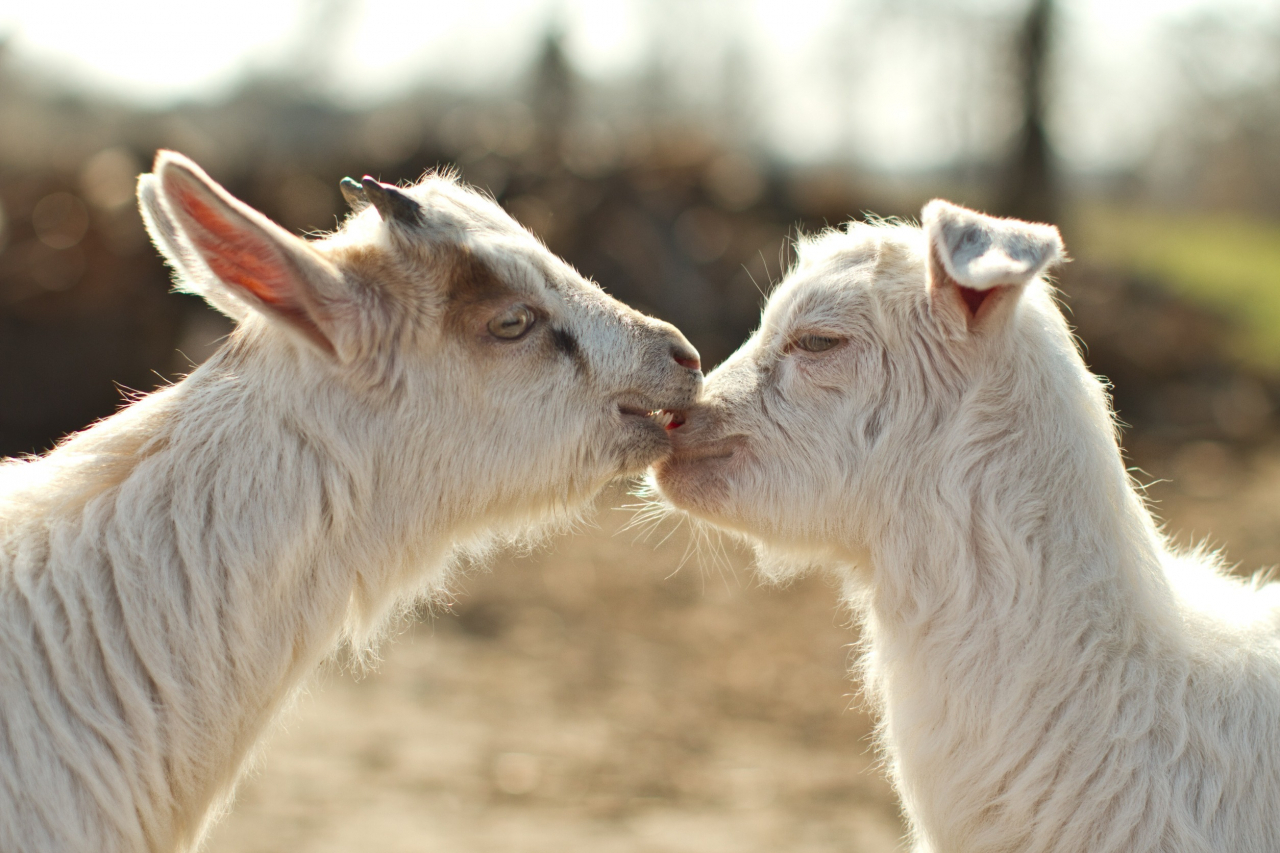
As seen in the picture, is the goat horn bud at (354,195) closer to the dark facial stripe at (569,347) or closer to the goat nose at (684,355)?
the dark facial stripe at (569,347)

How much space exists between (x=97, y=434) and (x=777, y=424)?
1.97 meters

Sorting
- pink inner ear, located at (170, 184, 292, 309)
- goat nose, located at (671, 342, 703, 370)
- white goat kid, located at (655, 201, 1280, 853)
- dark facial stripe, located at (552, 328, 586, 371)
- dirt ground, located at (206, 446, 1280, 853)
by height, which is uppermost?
pink inner ear, located at (170, 184, 292, 309)

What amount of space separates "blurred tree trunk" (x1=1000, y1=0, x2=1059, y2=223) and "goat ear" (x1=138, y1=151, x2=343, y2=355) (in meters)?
→ 15.9

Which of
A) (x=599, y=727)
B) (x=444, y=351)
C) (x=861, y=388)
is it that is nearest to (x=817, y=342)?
(x=861, y=388)

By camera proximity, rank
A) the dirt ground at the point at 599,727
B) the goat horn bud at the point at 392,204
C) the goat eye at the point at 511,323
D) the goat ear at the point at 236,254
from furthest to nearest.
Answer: the dirt ground at the point at 599,727, the goat eye at the point at 511,323, the goat horn bud at the point at 392,204, the goat ear at the point at 236,254

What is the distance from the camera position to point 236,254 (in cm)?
267

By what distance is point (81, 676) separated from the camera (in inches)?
103

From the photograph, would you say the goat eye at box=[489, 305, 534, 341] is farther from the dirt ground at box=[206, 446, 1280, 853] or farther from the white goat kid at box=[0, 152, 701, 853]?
the dirt ground at box=[206, 446, 1280, 853]

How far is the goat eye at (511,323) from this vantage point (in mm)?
3082

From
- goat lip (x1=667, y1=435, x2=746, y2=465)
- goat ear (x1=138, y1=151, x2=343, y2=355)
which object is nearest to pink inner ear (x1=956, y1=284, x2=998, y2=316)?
goat lip (x1=667, y1=435, x2=746, y2=465)

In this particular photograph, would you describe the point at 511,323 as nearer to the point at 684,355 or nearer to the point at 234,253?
the point at 684,355

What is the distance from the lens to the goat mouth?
326 centimetres

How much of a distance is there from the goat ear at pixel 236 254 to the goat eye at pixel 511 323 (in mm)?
471

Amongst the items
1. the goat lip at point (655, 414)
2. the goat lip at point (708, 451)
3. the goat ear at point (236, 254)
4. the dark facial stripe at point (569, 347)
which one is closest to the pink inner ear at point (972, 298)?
the goat lip at point (708, 451)
